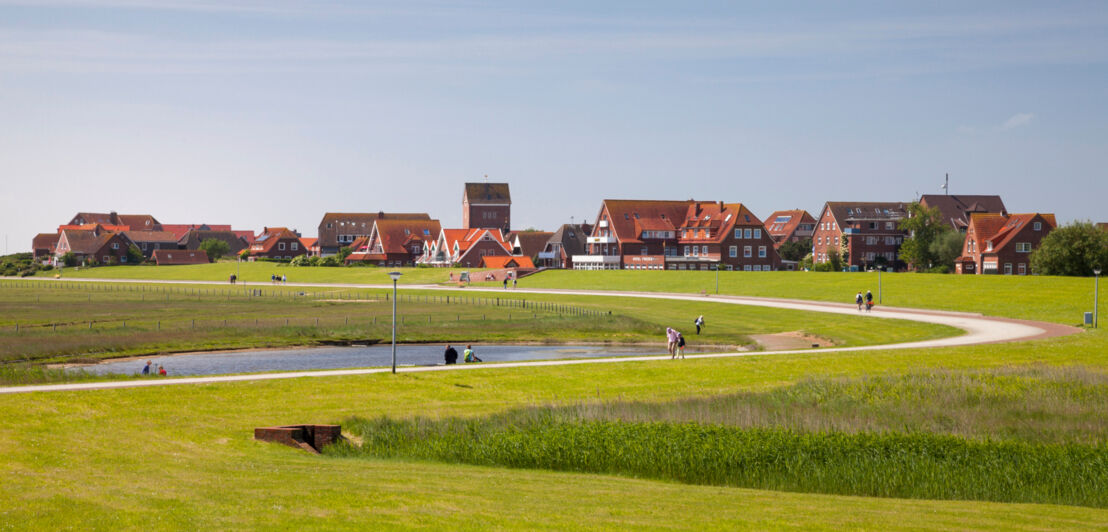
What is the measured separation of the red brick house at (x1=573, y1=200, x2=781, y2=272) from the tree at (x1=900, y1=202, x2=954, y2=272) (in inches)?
728

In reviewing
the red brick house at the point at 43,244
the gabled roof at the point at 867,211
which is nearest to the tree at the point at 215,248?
the red brick house at the point at 43,244

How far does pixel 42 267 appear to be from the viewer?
16100cm

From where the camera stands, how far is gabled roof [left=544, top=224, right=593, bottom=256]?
151375 mm

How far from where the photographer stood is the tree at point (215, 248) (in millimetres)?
192500

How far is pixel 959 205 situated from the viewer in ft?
506

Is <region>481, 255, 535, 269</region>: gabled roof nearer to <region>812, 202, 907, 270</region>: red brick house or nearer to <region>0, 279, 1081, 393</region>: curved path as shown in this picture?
<region>812, 202, 907, 270</region>: red brick house

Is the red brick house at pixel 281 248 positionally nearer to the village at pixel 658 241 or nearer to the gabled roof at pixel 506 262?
the village at pixel 658 241

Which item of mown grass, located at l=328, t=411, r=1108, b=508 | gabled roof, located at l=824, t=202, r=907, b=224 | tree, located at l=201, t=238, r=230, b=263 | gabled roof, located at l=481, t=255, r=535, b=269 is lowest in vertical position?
mown grass, located at l=328, t=411, r=1108, b=508

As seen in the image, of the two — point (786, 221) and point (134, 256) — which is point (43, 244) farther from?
point (786, 221)

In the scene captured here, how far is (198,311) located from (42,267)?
106209mm

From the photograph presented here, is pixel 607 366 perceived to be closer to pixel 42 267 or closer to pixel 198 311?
pixel 198 311

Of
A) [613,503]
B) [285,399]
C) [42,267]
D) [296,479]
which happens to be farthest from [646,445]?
[42,267]

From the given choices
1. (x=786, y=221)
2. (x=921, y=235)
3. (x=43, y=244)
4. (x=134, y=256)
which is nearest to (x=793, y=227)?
(x=786, y=221)

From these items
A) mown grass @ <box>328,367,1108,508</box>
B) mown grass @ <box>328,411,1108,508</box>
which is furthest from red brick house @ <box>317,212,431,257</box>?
mown grass @ <box>328,411,1108,508</box>
